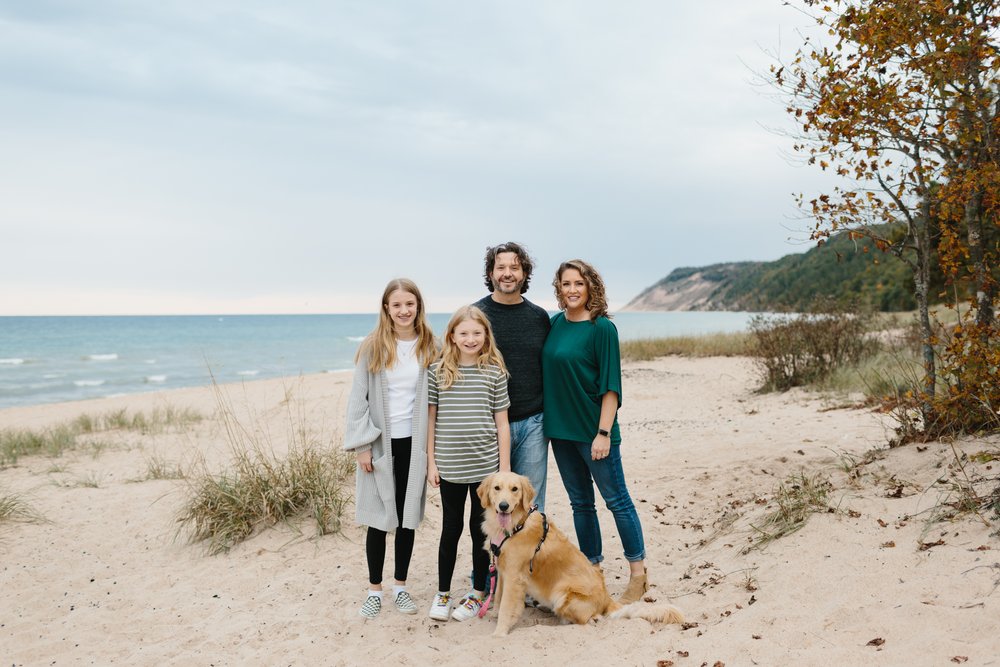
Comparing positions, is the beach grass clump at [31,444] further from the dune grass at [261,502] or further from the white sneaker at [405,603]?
the white sneaker at [405,603]

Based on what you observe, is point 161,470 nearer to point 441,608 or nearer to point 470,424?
point 441,608

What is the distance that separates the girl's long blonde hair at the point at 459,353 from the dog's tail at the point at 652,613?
5.29ft

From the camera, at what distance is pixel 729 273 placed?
349 ft

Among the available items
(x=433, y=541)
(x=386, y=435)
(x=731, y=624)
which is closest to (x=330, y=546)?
(x=433, y=541)

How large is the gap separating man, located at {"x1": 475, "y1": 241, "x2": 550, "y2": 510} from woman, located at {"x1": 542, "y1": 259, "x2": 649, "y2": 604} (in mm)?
74

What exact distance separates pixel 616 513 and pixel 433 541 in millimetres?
2289

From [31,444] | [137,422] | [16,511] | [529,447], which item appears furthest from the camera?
[137,422]

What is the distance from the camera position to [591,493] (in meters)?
4.64

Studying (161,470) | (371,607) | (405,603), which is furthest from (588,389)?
(161,470)

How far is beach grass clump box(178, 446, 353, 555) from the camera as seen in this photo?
19.6 feet

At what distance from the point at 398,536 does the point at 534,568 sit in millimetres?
1049

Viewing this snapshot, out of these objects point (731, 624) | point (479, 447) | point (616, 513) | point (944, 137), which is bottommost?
point (731, 624)

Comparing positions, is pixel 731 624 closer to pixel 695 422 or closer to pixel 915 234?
pixel 915 234

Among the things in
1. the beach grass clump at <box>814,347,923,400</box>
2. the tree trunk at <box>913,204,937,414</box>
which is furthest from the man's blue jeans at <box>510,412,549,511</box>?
the beach grass clump at <box>814,347,923,400</box>
